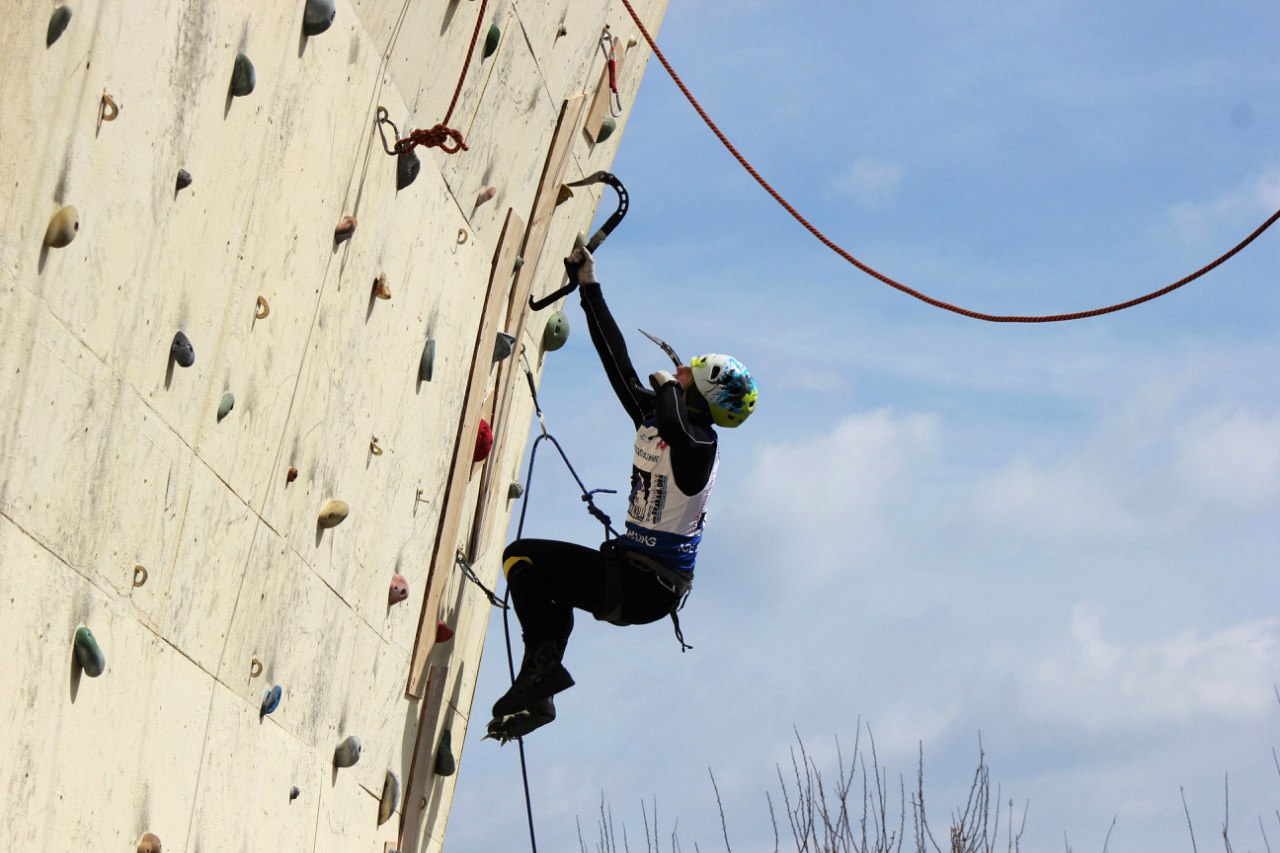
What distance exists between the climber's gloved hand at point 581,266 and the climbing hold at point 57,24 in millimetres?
3120

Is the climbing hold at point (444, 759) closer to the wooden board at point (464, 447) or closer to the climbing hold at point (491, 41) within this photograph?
the wooden board at point (464, 447)

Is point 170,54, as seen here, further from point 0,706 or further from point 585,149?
point 585,149

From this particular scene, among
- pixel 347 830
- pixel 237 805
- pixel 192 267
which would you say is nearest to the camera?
pixel 192 267

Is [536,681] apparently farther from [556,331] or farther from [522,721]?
[556,331]

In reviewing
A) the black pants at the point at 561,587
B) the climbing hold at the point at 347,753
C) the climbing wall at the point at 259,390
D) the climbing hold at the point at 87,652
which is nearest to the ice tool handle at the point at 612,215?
the climbing wall at the point at 259,390

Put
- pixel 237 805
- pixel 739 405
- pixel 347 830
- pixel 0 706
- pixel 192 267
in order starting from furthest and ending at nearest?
pixel 739 405
pixel 347 830
pixel 237 805
pixel 192 267
pixel 0 706

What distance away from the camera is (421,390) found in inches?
209

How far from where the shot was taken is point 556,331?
6559 mm

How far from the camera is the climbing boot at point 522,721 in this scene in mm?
5680

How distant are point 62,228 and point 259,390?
108 cm

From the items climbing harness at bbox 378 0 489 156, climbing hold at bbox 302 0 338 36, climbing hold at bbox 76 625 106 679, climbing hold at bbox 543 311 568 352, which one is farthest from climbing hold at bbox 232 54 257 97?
climbing hold at bbox 543 311 568 352

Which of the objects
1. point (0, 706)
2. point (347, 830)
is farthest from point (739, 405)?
point (0, 706)

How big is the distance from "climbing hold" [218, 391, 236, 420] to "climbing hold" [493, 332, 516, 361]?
2067 mm

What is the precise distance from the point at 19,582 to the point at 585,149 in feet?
12.3
